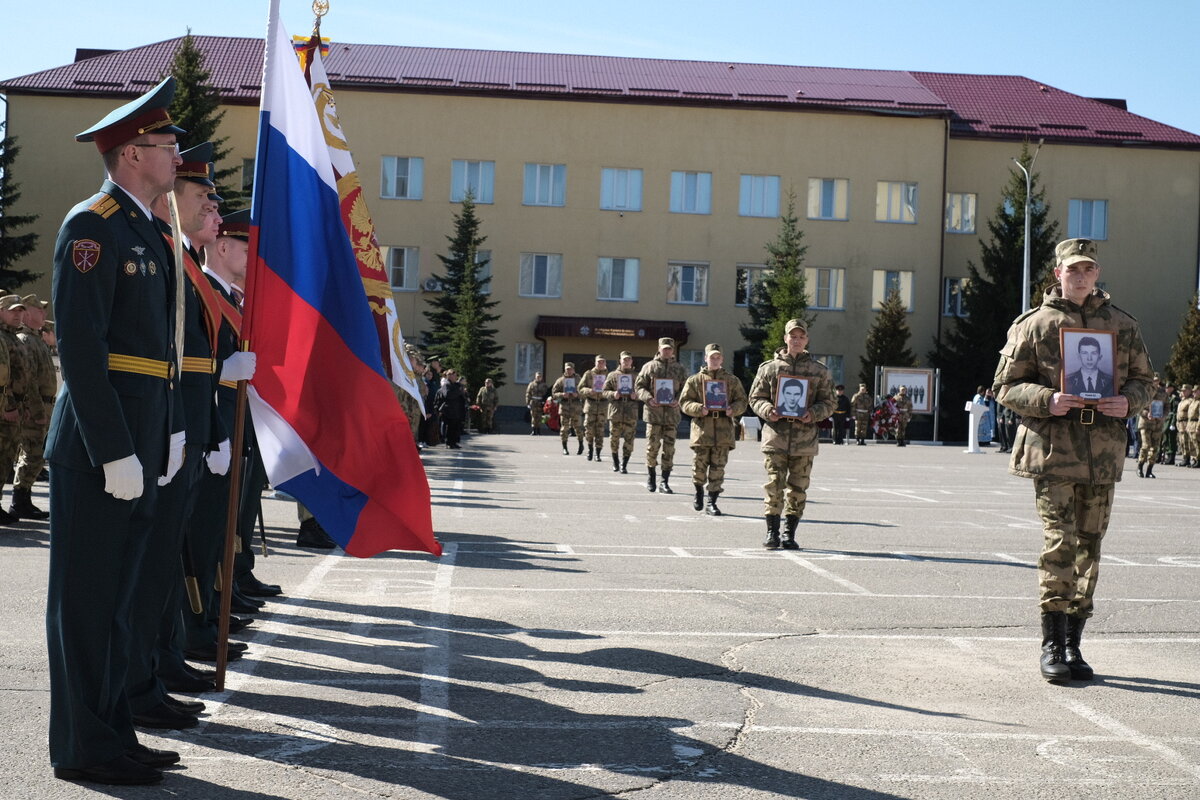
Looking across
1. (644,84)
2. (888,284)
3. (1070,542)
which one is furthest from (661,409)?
(644,84)

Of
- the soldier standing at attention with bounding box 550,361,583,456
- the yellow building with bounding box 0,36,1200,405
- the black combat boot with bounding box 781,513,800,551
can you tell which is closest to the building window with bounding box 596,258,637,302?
the yellow building with bounding box 0,36,1200,405

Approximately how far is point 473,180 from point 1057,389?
50.5 meters

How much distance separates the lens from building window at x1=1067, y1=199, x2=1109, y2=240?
59969 mm

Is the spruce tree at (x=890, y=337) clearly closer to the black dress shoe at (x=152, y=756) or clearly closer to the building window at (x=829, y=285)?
the building window at (x=829, y=285)

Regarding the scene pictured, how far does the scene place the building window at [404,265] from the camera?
57.4 m

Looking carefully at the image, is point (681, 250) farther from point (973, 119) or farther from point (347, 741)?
point (347, 741)

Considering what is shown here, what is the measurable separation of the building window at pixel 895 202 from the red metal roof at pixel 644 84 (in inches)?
123

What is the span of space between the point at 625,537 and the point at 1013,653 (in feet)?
21.6

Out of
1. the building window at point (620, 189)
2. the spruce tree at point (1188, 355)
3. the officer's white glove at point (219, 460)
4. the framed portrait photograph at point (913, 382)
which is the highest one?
the building window at point (620, 189)

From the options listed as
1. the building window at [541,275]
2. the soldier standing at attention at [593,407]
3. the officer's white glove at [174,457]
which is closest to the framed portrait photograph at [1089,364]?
the officer's white glove at [174,457]

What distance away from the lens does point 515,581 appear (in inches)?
426

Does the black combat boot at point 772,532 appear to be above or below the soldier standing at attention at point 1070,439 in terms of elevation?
below

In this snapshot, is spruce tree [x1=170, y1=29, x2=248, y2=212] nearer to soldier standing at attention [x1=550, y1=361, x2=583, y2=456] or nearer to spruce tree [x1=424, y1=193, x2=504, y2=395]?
spruce tree [x1=424, y1=193, x2=504, y2=395]

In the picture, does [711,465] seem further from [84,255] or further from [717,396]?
[84,255]
